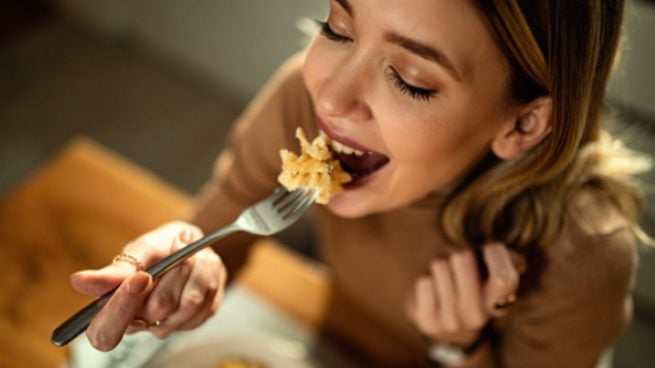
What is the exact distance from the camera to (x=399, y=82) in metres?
0.78

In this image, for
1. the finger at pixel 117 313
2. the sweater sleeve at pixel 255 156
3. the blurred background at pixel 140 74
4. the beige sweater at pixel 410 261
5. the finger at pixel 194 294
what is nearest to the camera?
the finger at pixel 117 313

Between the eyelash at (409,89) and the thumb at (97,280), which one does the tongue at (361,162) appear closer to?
the eyelash at (409,89)

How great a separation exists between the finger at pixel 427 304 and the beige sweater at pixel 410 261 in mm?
119

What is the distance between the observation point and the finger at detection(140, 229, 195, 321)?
73 cm

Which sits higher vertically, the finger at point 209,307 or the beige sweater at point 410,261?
the finger at point 209,307

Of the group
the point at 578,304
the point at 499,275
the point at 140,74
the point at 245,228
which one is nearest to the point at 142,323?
the point at 245,228

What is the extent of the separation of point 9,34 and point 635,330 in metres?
2.93

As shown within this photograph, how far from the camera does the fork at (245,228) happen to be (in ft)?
2.29

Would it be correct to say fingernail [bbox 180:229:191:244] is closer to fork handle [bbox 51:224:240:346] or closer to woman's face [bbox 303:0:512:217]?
fork handle [bbox 51:224:240:346]

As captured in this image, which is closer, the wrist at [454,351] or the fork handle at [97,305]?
the fork handle at [97,305]

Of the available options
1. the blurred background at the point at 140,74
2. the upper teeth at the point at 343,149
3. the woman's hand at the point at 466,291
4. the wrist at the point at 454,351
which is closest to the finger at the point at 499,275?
the woman's hand at the point at 466,291

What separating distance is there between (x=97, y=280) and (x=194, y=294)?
123 mm

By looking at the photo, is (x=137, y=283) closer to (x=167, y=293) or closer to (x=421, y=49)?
(x=167, y=293)

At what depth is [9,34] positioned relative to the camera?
9.65 ft
